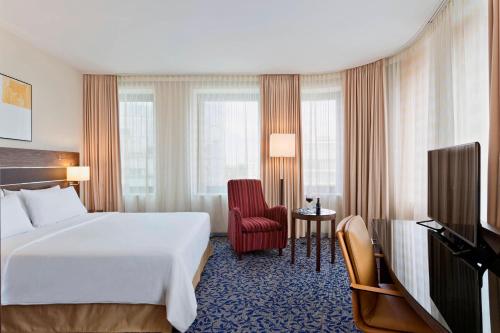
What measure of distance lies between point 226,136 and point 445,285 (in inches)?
145

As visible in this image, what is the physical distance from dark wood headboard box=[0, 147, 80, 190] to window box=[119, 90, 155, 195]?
2.71 ft

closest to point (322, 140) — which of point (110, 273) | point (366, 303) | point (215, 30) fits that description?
point (215, 30)

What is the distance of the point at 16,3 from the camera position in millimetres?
2451

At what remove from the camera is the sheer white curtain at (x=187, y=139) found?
14.7 ft

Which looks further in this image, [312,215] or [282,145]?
[282,145]

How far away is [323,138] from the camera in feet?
14.7

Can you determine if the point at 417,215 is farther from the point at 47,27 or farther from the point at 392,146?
the point at 47,27

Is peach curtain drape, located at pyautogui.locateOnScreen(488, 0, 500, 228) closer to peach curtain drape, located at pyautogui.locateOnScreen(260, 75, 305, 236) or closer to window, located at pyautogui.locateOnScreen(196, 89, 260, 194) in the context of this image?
peach curtain drape, located at pyautogui.locateOnScreen(260, 75, 305, 236)

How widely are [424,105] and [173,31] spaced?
122 inches

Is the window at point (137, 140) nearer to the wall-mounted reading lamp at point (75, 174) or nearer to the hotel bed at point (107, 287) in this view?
the wall-mounted reading lamp at point (75, 174)

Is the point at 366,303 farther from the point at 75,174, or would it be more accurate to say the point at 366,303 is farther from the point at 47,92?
the point at 47,92

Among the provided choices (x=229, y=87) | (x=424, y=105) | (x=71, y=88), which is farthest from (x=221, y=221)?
(x=424, y=105)

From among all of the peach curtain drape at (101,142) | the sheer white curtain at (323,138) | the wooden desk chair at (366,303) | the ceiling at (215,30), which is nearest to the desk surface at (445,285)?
the wooden desk chair at (366,303)

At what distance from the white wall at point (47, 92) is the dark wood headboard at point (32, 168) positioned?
10cm
